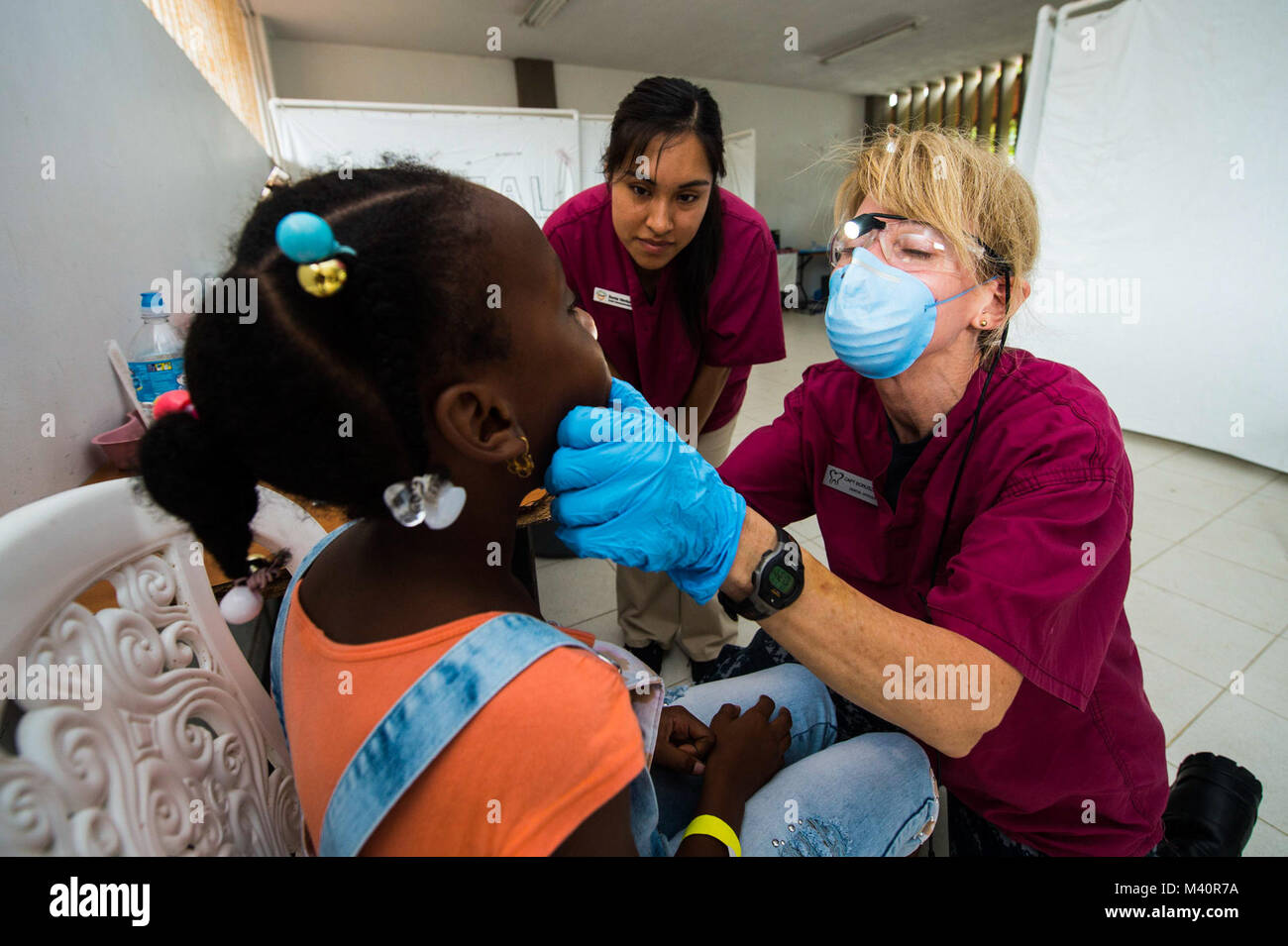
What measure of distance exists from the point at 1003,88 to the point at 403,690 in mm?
10152

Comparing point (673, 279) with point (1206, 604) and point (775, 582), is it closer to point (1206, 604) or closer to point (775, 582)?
point (775, 582)

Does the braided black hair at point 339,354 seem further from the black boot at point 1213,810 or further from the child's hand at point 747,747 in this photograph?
the black boot at point 1213,810

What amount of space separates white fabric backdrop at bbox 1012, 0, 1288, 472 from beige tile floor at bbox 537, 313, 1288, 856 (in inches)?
15.2

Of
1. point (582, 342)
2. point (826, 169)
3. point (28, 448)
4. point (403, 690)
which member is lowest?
point (403, 690)

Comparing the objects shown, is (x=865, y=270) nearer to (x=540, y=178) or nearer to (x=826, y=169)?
(x=826, y=169)

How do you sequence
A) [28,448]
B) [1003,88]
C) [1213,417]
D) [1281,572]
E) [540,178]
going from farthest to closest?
[1003,88] → [540,178] → [1213,417] → [1281,572] → [28,448]

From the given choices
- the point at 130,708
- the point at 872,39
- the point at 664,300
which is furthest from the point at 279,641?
the point at 872,39

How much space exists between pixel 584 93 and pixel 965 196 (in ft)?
25.1

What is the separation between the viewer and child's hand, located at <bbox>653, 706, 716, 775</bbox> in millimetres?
908

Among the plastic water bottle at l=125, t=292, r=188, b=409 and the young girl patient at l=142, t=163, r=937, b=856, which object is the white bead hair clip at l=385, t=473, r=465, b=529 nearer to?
the young girl patient at l=142, t=163, r=937, b=856

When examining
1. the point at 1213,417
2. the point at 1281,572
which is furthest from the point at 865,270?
the point at 1213,417

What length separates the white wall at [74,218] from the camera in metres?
1.00

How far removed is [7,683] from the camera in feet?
1.62

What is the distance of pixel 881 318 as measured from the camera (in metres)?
0.98
